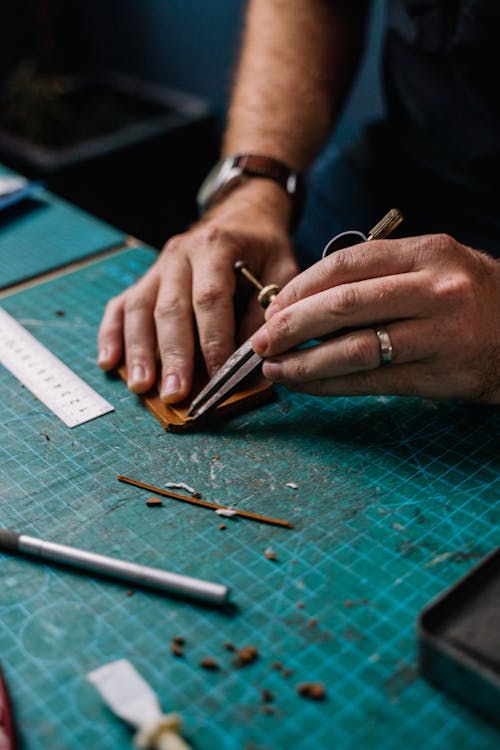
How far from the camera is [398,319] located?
3.46 ft

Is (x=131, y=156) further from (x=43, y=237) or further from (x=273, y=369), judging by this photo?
(x=273, y=369)

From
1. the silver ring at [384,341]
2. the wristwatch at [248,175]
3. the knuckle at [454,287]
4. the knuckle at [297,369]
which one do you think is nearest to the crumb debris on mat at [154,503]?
the knuckle at [297,369]

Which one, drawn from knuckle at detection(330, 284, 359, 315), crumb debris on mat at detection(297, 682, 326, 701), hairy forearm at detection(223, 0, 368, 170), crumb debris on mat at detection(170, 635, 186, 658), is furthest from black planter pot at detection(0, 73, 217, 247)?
crumb debris on mat at detection(297, 682, 326, 701)

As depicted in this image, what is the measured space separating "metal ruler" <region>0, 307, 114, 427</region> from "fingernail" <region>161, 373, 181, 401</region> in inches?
3.8

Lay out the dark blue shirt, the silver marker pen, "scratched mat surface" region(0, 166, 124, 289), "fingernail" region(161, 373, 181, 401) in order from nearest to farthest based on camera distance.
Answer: the silver marker pen < "fingernail" region(161, 373, 181, 401) < the dark blue shirt < "scratched mat surface" region(0, 166, 124, 289)

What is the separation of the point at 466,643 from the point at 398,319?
0.46m

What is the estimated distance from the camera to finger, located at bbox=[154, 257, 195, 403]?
3.98 feet

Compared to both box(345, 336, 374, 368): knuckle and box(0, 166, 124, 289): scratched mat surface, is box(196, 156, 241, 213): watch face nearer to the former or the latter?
box(0, 166, 124, 289): scratched mat surface

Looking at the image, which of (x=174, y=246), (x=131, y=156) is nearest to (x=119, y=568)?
(x=174, y=246)

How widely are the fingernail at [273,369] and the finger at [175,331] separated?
15cm

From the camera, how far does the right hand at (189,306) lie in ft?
4.08

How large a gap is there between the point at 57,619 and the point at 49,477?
0.26 metres

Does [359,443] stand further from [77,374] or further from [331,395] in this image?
[77,374]

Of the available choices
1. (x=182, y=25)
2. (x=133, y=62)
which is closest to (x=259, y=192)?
(x=182, y=25)
